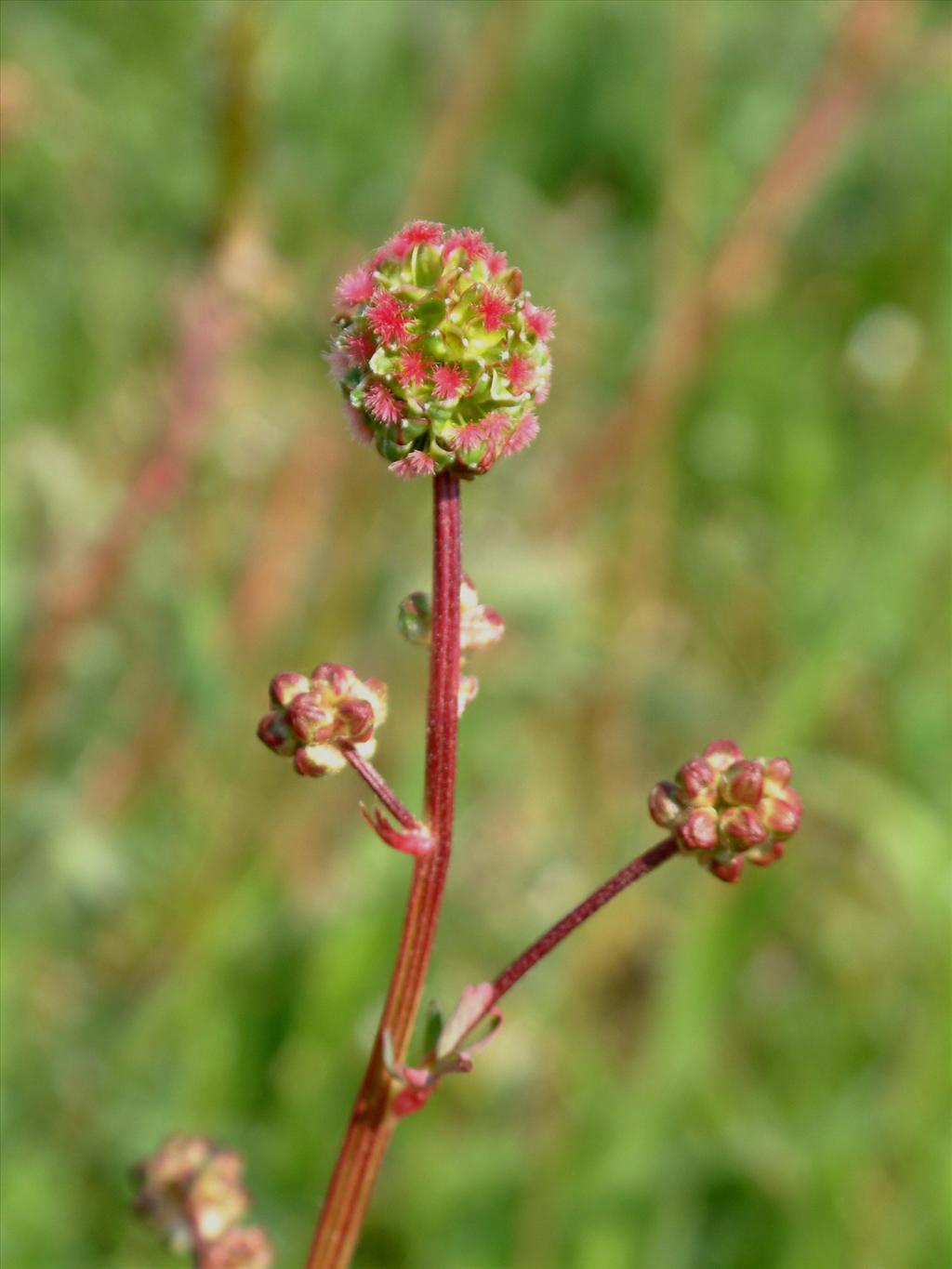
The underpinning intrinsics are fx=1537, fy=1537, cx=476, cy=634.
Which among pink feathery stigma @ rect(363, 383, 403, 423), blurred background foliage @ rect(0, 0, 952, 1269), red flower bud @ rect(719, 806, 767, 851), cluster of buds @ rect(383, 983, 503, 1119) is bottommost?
cluster of buds @ rect(383, 983, 503, 1119)

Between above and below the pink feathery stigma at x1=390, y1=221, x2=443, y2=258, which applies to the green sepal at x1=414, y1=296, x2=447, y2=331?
below

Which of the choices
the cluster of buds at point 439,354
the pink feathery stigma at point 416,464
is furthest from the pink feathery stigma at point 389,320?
the pink feathery stigma at point 416,464

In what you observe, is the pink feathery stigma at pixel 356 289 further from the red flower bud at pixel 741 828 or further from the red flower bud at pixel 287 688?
the red flower bud at pixel 741 828

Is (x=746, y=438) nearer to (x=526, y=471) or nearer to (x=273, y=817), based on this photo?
(x=526, y=471)

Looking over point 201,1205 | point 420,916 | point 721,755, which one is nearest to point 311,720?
point 420,916

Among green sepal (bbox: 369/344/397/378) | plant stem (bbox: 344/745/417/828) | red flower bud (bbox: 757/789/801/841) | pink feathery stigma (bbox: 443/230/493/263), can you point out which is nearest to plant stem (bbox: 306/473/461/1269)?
plant stem (bbox: 344/745/417/828)

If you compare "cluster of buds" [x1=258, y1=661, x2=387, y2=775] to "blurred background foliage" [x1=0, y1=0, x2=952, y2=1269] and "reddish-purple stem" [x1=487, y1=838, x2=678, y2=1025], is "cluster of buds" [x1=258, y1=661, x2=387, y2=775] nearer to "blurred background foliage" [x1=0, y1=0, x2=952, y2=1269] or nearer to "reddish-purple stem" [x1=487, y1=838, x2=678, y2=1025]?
"reddish-purple stem" [x1=487, y1=838, x2=678, y2=1025]
